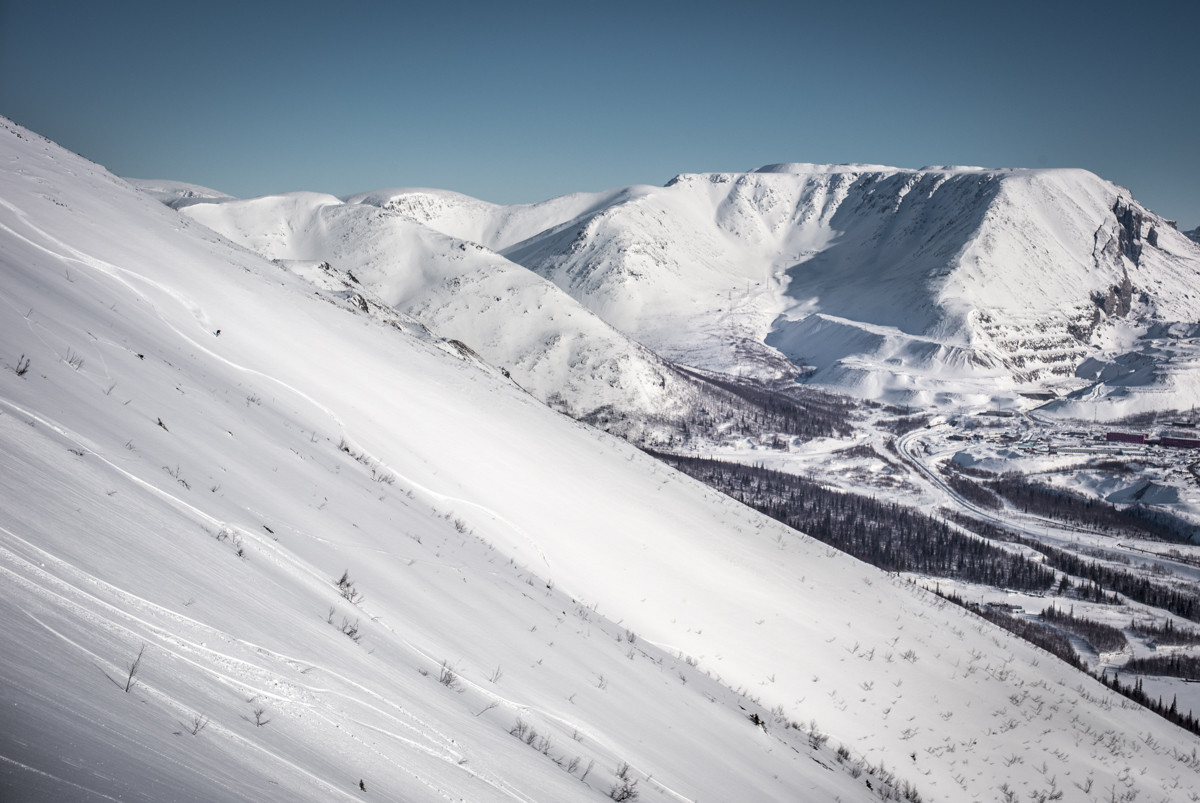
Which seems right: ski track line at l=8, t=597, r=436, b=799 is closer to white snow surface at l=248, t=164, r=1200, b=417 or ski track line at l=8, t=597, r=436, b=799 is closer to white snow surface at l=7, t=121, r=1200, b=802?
white snow surface at l=7, t=121, r=1200, b=802

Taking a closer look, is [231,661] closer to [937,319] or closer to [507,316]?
[507,316]

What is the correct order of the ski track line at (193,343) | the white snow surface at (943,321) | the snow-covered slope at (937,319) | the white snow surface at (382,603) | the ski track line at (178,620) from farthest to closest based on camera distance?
the snow-covered slope at (937,319) → the white snow surface at (943,321) → the ski track line at (193,343) → the ski track line at (178,620) → the white snow surface at (382,603)

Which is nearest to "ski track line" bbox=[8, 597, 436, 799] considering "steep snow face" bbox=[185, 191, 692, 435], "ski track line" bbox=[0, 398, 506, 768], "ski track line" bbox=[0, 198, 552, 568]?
"ski track line" bbox=[0, 398, 506, 768]

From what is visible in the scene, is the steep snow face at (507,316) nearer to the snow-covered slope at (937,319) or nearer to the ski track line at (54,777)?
the snow-covered slope at (937,319)

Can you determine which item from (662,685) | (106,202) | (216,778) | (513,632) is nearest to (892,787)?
(662,685)

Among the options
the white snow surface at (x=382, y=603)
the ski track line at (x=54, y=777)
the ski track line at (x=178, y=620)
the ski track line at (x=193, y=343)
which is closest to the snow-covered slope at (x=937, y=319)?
the white snow surface at (x=382, y=603)

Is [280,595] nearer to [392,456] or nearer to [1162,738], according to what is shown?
[392,456]
